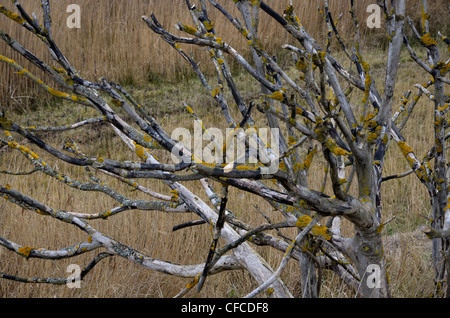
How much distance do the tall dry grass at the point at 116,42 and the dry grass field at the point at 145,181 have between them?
0.6 inches

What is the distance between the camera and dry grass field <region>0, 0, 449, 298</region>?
7.77 ft

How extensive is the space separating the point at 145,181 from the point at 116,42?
304 cm

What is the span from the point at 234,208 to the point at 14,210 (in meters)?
1.54

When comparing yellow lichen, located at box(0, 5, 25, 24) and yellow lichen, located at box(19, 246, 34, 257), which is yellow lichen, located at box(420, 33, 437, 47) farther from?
yellow lichen, located at box(19, 246, 34, 257)

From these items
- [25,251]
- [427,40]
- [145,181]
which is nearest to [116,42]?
[145,181]

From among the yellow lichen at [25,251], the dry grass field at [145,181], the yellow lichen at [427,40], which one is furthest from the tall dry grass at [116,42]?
the yellow lichen at [25,251]

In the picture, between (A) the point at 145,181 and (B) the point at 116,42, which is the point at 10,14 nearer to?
(A) the point at 145,181

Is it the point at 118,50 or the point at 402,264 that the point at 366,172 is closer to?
the point at 402,264

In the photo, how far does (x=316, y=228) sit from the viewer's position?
136 centimetres

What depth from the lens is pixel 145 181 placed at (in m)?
4.14

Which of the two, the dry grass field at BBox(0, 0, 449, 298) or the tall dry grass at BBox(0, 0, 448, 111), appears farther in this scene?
the tall dry grass at BBox(0, 0, 448, 111)

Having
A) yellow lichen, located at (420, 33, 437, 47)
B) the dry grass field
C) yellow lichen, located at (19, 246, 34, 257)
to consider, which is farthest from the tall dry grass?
yellow lichen, located at (19, 246, 34, 257)

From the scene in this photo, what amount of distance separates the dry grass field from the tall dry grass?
0.05 feet
